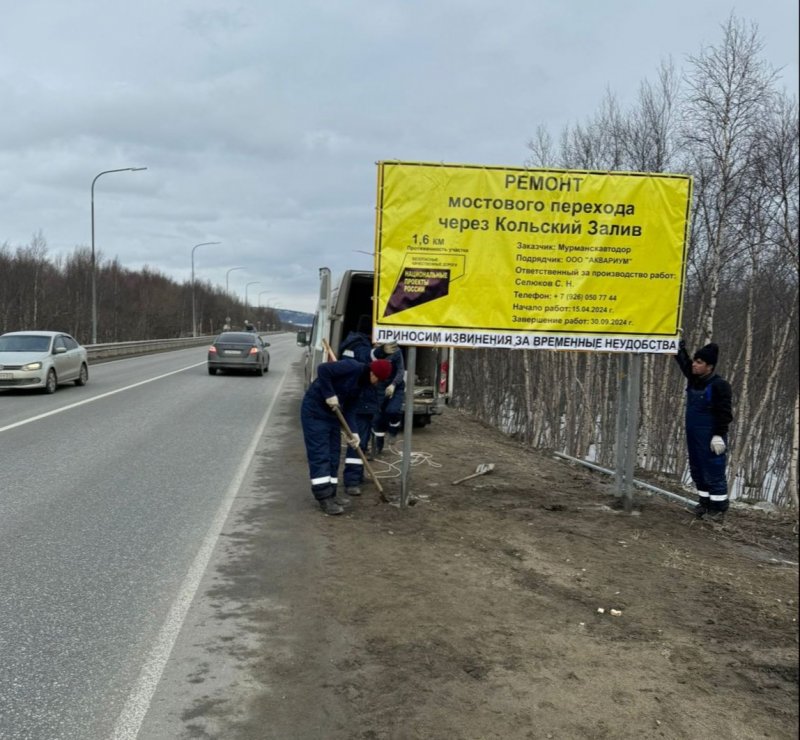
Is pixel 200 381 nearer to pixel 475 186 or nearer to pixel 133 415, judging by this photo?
pixel 133 415

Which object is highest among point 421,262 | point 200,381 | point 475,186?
point 475,186

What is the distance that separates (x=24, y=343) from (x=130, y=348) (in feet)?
63.4

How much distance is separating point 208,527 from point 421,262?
10.4ft

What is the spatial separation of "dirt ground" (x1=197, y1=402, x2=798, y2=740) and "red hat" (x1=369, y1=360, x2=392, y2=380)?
53.7 inches

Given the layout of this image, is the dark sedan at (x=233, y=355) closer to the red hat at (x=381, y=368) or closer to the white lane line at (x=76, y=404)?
the white lane line at (x=76, y=404)

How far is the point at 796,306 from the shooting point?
697 inches

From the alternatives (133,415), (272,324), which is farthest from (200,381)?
(272,324)

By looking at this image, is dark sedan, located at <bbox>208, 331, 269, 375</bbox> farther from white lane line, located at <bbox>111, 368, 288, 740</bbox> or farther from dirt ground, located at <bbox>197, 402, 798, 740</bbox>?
white lane line, located at <bbox>111, 368, 288, 740</bbox>

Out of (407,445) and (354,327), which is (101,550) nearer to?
(407,445)

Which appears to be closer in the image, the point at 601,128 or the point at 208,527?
the point at 208,527

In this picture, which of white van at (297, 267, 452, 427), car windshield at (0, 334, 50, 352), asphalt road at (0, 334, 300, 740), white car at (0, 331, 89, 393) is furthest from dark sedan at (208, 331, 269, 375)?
asphalt road at (0, 334, 300, 740)

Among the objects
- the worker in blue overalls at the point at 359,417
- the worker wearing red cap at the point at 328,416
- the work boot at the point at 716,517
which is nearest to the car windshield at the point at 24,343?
the worker in blue overalls at the point at 359,417

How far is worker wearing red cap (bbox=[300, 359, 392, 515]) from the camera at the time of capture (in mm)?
6410

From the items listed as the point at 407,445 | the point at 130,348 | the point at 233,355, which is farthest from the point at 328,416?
the point at 130,348
